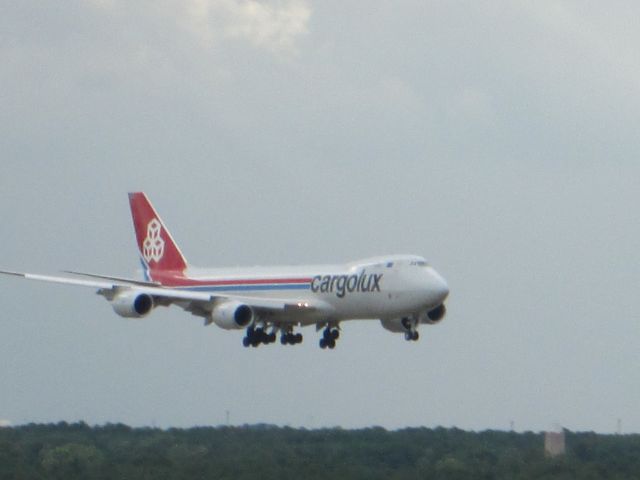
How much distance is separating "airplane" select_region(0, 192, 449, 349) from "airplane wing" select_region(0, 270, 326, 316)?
5cm

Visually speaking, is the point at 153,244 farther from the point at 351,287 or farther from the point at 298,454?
the point at 351,287

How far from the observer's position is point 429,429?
121438 millimetres

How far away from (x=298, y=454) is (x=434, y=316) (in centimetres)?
979

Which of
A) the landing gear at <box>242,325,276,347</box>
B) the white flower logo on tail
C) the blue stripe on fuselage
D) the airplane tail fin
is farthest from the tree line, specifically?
the white flower logo on tail

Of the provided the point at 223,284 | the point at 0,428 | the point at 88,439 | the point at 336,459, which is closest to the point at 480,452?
the point at 336,459

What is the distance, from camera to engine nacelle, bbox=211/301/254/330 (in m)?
95.9

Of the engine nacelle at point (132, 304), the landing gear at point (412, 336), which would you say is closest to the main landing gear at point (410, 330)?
the landing gear at point (412, 336)

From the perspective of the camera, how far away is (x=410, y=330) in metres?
94.1

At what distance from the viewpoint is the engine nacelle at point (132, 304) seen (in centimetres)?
9756

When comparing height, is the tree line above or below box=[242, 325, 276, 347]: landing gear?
below

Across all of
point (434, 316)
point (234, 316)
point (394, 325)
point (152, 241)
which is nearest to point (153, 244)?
point (152, 241)

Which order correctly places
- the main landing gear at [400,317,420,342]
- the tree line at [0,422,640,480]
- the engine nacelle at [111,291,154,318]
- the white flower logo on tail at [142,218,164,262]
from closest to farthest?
→ the tree line at [0,422,640,480] < the main landing gear at [400,317,420,342] < the engine nacelle at [111,291,154,318] < the white flower logo on tail at [142,218,164,262]

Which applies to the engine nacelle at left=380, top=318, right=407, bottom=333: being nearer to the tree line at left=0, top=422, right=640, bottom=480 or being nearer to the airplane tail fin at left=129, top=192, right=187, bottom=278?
the tree line at left=0, top=422, right=640, bottom=480

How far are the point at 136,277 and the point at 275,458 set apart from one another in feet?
65.2
